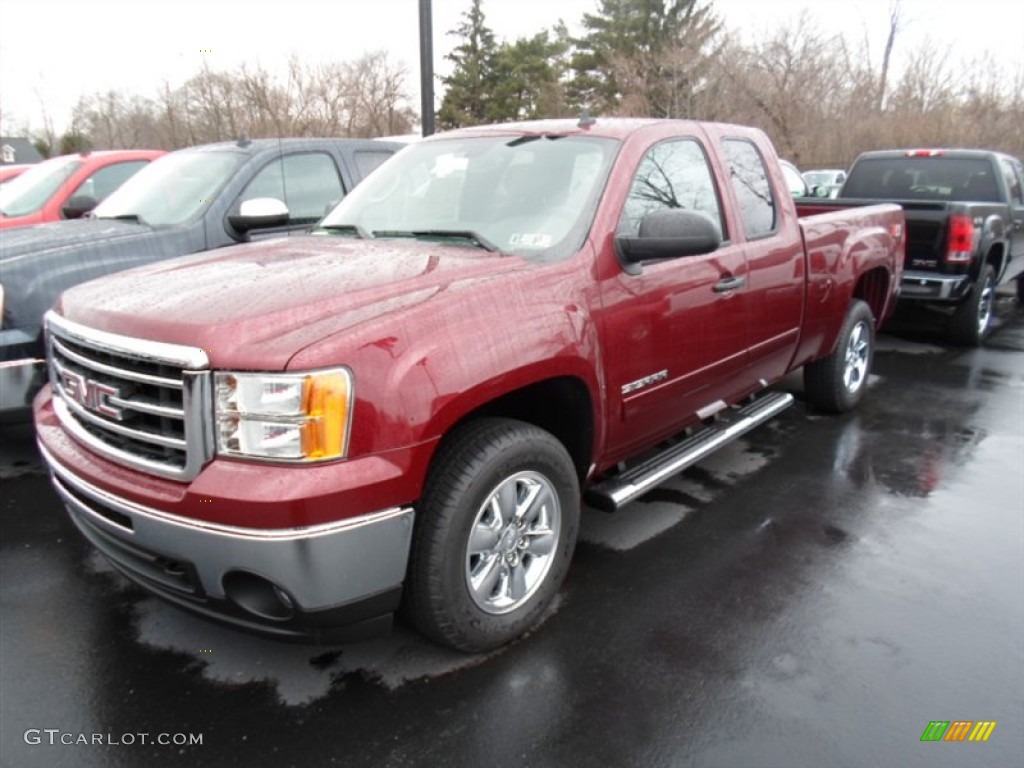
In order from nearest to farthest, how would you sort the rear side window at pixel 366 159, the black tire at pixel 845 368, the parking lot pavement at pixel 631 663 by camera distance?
the parking lot pavement at pixel 631 663
the black tire at pixel 845 368
the rear side window at pixel 366 159

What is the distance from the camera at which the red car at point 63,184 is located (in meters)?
7.30

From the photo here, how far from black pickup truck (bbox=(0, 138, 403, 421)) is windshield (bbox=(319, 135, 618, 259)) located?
122 cm

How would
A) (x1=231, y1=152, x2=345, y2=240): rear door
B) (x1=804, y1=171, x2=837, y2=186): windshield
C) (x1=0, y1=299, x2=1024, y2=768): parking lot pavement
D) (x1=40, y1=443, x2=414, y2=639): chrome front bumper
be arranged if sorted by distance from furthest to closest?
1. (x1=804, y1=171, x2=837, y2=186): windshield
2. (x1=231, y1=152, x2=345, y2=240): rear door
3. (x1=0, y1=299, x2=1024, y2=768): parking lot pavement
4. (x1=40, y1=443, x2=414, y2=639): chrome front bumper

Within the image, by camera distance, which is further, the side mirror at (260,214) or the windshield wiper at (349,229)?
the side mirror at (260,214)

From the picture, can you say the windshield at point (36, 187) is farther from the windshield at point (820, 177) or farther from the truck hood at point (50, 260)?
the windshield at point (820, 177)

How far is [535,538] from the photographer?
293cm

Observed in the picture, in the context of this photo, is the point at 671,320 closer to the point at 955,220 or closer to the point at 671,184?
the point at 671,184

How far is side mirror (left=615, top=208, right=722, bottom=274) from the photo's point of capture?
120 inches

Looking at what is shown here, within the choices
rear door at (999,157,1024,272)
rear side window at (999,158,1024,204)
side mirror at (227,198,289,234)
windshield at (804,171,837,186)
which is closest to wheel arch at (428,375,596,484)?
side mirror at (227,198,289,234)

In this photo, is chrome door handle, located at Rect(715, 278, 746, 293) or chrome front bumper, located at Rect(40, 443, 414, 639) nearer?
chrome front bumper, located at Rect(40, 443, 414, 639)

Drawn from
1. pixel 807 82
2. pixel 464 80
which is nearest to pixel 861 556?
pixel 807 82

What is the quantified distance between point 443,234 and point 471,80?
4118cm

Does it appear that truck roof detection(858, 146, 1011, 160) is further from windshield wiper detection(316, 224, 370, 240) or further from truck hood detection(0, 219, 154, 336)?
truck hood detection(0, 219, 154, 336)

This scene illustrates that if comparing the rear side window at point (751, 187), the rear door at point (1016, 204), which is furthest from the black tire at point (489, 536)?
the rear door at point (1016, 204)
